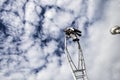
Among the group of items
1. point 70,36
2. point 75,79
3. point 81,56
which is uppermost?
point 70,36

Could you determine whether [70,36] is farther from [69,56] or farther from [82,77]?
[82,77]

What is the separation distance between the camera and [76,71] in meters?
124

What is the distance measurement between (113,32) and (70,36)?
41.5m

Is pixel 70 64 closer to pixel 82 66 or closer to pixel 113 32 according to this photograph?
pixel 82 66

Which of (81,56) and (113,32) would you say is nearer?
(113,32)

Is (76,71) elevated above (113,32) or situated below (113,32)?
below

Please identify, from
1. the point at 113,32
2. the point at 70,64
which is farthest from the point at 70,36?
the point at 113,32

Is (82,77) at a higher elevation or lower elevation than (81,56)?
lower

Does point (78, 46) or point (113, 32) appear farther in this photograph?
point (78, 46)

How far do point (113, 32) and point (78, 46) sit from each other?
1821 inches

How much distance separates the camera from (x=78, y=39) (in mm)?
122625

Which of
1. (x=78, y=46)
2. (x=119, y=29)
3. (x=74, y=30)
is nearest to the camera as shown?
(x=119, y=29)

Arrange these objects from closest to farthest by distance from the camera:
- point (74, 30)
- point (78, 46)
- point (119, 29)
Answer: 1. point (119, 29)
2. point (74, 30)
3. point (78, 46)

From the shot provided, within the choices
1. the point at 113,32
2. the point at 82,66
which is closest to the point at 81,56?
the point at 82,66
